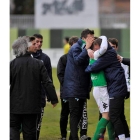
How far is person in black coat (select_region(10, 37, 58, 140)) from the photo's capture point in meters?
6.40

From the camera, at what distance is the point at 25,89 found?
642 centimetres

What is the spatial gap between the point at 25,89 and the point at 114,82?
58.2 inches

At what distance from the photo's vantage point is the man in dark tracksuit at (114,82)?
7.09 m

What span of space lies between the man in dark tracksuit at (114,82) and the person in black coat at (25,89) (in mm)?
995

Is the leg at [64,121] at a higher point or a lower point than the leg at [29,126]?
lower

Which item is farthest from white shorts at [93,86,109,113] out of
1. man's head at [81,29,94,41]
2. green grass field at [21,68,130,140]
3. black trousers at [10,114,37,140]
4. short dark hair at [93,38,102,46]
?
green grass field at [21,68,130,140]

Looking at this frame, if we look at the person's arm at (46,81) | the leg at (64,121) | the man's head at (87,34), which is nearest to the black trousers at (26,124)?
the person's arm at (46,81)

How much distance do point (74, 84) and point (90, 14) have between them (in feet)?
117

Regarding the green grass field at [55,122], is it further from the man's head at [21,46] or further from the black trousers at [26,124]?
the man's head at [21,46]

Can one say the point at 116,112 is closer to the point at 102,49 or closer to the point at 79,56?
the point at 102,49

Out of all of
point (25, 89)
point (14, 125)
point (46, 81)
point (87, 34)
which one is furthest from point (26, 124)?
point (87, 34)
